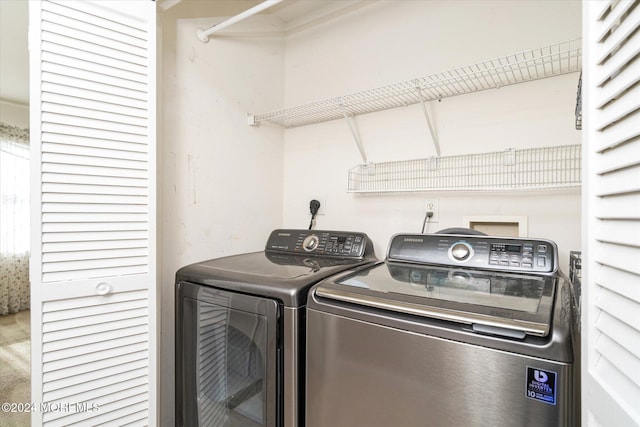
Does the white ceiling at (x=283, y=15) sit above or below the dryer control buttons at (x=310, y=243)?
above

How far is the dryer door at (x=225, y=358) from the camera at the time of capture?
1.10 m

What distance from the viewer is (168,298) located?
156 cm

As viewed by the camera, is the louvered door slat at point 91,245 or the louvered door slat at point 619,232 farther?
the louvered door slat at point 91,245

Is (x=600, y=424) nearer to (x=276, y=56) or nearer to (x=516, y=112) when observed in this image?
(x=516, y=112)

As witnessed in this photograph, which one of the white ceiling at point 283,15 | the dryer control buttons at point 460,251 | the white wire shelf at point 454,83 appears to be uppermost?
the white ceiling at point 283,15

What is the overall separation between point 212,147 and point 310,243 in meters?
0.79

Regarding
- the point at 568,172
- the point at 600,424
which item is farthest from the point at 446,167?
the point at 600,424

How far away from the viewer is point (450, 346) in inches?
30.7

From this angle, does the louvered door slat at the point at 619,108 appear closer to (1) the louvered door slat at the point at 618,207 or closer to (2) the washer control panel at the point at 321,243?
(1) the louvered door slat at the point at 618,207

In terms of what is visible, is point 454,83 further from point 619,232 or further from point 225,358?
point 225,358

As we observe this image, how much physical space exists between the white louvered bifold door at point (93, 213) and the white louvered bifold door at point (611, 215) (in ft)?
4.40

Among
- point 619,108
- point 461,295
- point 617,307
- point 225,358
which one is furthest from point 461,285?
point 225,358

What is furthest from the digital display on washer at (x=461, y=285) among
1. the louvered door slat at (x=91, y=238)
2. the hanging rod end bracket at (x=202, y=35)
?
the hanging rod end bracket at (x=202, y=35)

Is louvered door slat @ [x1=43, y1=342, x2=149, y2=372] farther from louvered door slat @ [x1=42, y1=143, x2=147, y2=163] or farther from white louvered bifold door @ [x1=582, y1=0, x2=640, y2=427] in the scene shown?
white louvered bifold door @ [x1=582, y1=0, x2=640, y2=427]
